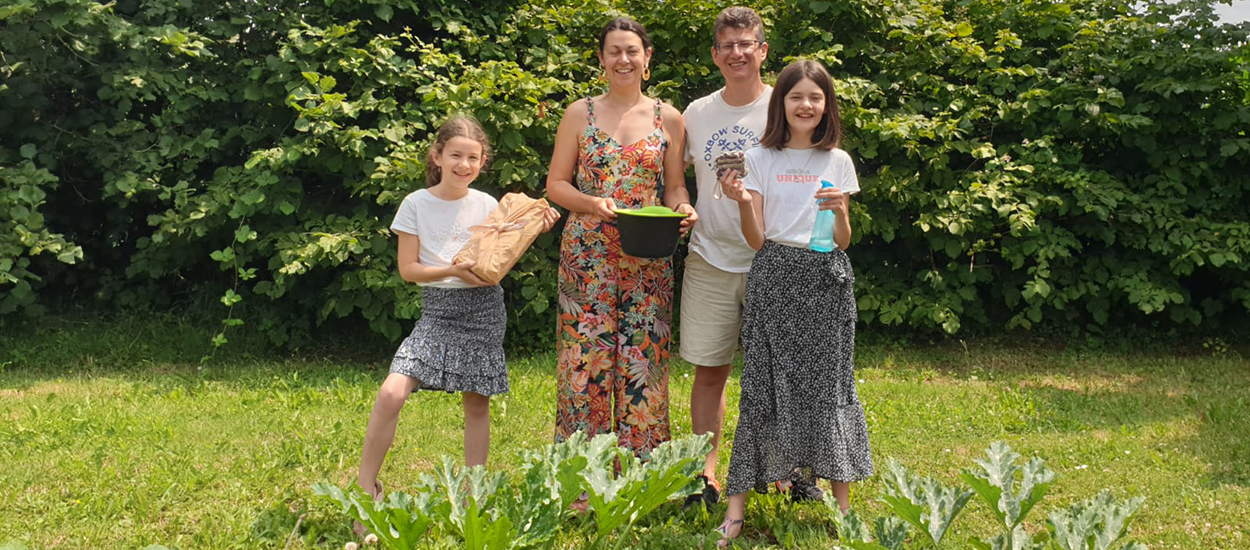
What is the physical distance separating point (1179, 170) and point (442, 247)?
17.2ft

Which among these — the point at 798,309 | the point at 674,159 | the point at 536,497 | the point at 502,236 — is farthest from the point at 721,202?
the point at 536,497

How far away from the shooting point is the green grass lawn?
317 centimetres

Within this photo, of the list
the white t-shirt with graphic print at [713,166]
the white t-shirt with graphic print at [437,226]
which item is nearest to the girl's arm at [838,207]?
the white t-shirt with graphic print at [713,166]

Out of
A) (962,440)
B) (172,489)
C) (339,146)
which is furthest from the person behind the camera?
(339,146)

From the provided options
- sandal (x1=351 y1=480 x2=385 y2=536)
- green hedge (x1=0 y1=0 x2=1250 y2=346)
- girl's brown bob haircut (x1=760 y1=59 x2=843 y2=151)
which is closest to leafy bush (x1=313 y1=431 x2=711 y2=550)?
sandal (x1=351 y1=480 x2=385 y2=536)

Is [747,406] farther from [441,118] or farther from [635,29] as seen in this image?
[441,118]

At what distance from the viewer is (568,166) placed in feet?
10.8

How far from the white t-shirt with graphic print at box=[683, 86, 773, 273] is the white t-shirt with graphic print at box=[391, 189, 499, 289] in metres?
0.77

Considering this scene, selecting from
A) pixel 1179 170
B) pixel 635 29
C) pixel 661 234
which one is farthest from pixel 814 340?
pixel 1179 170

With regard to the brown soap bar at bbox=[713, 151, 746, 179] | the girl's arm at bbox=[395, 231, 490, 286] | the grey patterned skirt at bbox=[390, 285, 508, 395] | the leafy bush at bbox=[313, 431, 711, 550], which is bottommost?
the leafy bush at bbox=[313, 431, 711, 550]

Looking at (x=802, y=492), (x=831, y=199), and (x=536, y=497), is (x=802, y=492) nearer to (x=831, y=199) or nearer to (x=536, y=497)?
(x=831, y=199)

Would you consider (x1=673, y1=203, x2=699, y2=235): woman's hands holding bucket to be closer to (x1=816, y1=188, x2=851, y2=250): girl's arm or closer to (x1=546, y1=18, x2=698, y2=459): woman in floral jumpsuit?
(x1=546, y1=18, x2=698, y2=459): woman in floral jumpsuit

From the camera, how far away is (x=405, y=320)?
6070 mm

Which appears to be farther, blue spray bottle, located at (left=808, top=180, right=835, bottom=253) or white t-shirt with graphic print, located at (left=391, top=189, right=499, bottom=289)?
white t-shirt with graphic print, located at (left=391, top=189, right=499, bottom=289)
